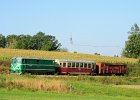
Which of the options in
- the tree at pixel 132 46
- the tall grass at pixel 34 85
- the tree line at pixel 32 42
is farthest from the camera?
the tree line at pixel 32 42

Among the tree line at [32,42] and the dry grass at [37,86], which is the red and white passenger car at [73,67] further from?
the tree line at [32,42]

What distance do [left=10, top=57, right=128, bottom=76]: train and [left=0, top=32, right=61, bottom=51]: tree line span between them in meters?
70.2

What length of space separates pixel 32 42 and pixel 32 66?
4021 inches

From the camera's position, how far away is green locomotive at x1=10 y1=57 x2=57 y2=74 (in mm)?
55219

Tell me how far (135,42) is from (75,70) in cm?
6083

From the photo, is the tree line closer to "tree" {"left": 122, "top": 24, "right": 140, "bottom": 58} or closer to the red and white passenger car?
"tree" {"left": 122, "top": 24, "right": 140, "bottom": 58}

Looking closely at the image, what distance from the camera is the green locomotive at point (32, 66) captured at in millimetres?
55219

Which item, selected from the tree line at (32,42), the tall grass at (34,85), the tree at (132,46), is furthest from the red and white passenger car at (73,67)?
the tree line at (32,42)

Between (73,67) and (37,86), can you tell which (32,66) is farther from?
(37,86)

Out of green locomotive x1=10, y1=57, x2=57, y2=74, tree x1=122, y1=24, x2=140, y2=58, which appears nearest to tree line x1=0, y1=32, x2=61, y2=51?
tree x1=122, y1=24, x2=140, y2=58

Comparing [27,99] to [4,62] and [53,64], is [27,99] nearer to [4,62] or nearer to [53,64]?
[53,64]

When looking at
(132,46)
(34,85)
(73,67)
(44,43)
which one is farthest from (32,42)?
(34,85)

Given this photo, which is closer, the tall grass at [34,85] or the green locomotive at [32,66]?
the tall grass at [34,85]

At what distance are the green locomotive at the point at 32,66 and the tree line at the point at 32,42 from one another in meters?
76.7
